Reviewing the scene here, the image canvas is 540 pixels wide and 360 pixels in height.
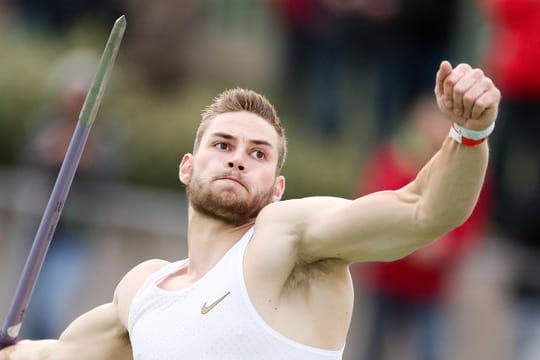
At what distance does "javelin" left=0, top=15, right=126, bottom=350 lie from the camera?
22.3 ft

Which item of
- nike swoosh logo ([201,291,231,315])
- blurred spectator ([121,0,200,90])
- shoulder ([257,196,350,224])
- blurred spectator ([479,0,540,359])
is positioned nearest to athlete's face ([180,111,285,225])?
shoulder ([257,196,350,224])

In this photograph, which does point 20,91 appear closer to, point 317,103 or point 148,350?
point 317,103

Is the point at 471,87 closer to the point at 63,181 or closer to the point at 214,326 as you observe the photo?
the point at 214,326

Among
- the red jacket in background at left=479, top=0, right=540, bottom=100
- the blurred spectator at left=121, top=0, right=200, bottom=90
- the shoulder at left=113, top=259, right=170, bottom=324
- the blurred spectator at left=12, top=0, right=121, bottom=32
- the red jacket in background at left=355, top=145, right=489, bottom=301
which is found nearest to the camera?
the shoulder at left=113, top=259, right=170, bottom=324

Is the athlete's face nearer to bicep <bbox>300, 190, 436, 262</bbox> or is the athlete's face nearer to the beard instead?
the beard

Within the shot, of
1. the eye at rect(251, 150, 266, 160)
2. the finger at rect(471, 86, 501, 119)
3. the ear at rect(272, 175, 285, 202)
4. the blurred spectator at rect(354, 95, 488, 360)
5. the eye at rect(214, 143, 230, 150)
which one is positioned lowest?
the blurred spectator at rect(354, 95, 488, 360)

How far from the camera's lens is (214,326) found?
646 centimetres

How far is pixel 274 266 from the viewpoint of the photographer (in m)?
6.41

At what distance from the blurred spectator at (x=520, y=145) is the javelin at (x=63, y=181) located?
6267 mm

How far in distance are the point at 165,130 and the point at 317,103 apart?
1577 mm

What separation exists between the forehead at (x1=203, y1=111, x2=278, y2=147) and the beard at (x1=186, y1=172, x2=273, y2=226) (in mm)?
224

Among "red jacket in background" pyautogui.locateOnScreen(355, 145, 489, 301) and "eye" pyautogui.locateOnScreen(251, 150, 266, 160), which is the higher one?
"eye" pyautogui.locateOnScreen(251, 150, 266, 160)

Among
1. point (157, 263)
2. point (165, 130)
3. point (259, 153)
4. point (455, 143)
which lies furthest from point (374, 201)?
point (165, 130)

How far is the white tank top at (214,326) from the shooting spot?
21.0 ft
